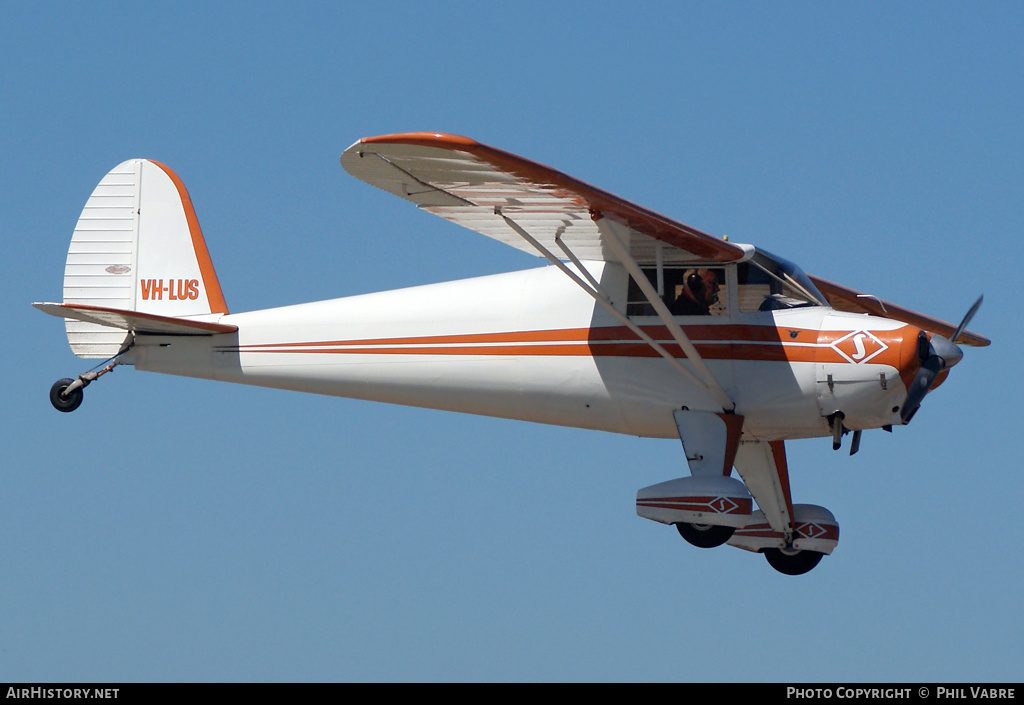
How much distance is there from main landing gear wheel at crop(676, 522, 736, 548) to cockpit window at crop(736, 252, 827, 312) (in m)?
2.17

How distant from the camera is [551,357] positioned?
14.7 m

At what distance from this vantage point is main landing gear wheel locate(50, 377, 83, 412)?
15.8m

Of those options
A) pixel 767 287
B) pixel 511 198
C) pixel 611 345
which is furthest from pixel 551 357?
pixel 767 287

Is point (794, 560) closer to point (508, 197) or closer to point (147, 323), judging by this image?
point (508, 197)

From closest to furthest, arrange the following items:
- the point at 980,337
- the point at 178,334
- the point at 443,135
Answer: the point at 443,135
the point at 178,334
the point at 980,337

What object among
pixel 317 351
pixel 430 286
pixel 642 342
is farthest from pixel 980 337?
pixel 317 351

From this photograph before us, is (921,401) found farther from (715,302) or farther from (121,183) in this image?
(121,183)

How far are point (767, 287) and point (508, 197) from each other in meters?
2.84

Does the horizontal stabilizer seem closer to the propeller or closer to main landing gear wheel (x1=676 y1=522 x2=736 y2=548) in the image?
main landing gear wheel (x1=676 y1=522 x2=736 y2=548)

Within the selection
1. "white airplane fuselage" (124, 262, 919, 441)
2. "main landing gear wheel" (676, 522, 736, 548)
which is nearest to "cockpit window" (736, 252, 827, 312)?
"white airplane fuselage" (124, 262, 919, 441)

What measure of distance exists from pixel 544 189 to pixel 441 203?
3.82 feet

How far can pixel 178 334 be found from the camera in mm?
15852

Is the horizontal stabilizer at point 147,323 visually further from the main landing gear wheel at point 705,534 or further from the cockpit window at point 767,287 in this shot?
the cockpit window at point 767,287

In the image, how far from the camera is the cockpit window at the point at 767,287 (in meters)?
14.3
